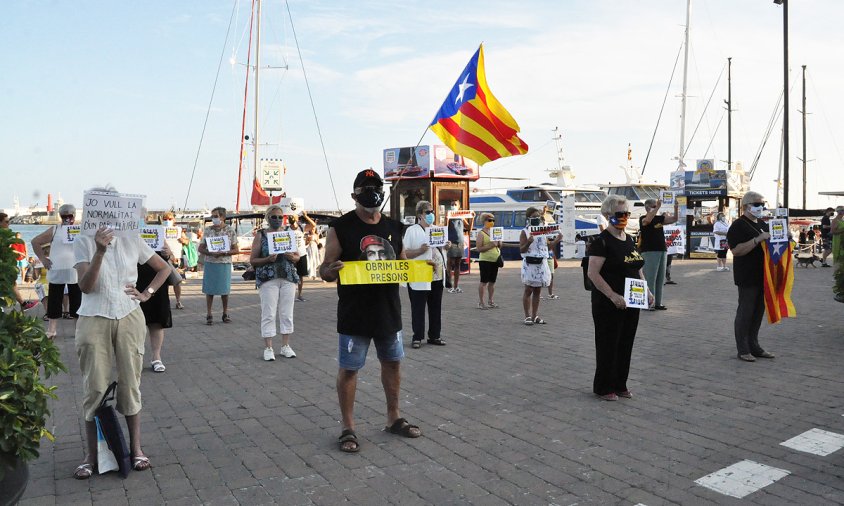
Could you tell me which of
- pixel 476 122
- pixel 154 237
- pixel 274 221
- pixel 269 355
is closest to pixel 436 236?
pixel 476 122

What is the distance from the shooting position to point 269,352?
853 cm

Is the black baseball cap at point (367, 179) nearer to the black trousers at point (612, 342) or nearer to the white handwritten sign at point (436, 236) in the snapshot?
the black trousers at point (612, 342)

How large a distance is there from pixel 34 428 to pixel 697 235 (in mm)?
27045

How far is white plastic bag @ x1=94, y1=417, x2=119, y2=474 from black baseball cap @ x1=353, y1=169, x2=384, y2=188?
2436 millimetres

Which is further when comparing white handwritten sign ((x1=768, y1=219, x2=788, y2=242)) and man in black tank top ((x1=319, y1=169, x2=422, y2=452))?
white handwritten sign ((x1=768, y1=219, x2=788, y2=242))

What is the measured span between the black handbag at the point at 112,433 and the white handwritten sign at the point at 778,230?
749 cm

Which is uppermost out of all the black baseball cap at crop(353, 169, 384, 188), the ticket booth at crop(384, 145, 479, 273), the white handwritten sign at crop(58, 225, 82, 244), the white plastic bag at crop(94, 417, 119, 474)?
the ticket booth at crop(384, 145, 479, 273)

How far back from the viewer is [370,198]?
515 centimetres

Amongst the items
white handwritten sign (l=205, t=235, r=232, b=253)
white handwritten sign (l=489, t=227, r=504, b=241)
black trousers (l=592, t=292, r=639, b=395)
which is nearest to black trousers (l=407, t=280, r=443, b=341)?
black trousers (l=592, t=292, r=639, b=395)

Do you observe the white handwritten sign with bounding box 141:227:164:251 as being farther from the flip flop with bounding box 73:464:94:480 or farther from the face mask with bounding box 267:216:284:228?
the flip flop with bounding box 73:464:94:480

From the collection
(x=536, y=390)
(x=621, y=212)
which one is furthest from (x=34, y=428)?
(x=621, y=212)

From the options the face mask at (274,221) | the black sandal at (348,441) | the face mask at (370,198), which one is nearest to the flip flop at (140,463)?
the black sandal at (348,441)

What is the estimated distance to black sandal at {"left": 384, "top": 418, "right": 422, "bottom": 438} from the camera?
5473 millimetres

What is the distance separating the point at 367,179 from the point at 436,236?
524 cm
